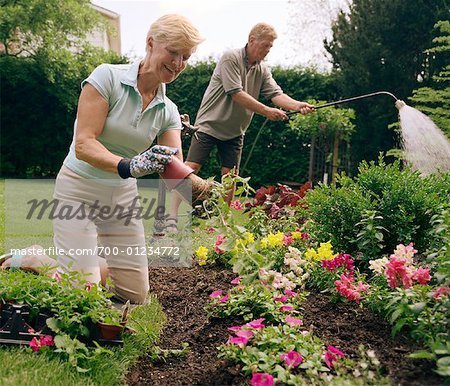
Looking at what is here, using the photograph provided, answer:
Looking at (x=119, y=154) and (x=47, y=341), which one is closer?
(x=47, y=341)

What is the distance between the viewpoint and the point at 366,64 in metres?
Answer: 8.34

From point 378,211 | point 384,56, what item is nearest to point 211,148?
point 378,211

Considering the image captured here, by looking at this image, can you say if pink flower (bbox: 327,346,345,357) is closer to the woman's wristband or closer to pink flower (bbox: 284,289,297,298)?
pink flower (bbox: 284,289,297,298)

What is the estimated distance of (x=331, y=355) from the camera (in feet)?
5.97

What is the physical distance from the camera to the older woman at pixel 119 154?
2463mm

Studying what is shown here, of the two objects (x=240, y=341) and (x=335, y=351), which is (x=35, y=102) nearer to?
(x=240, y=341)

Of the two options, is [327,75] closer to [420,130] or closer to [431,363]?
[420,130]

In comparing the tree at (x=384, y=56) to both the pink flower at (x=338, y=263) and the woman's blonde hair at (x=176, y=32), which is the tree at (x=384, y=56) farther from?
the woman's blonde hair at (x=176, y=32)

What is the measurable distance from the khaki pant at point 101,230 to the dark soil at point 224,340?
253mm

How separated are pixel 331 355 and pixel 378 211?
127 cm

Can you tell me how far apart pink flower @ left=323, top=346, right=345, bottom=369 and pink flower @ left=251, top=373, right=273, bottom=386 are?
22 centimetres

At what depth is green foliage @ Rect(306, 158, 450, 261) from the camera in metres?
2.90

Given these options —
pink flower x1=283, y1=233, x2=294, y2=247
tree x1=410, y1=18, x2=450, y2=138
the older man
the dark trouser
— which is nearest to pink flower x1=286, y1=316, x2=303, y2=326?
pink flower x1=283, y1=233, x2=294, y2=247

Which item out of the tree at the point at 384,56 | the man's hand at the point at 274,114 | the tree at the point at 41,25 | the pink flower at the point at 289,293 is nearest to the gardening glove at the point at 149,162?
the pink flower at the point at 289,293
